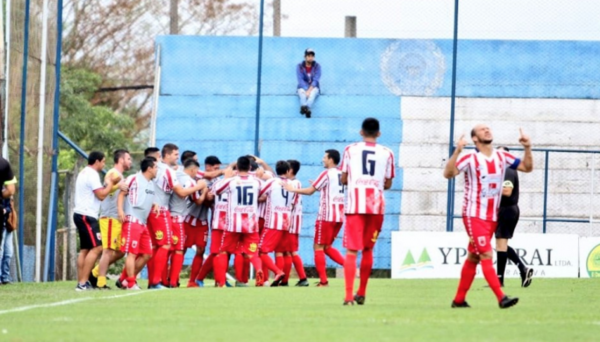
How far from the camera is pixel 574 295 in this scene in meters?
16.0

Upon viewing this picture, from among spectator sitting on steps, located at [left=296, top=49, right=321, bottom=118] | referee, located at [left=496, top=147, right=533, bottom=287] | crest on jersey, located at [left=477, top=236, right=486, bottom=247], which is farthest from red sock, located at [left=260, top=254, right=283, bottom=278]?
spectator sitting on steps, located at [left=296, top=49, right=321, bottom=118]

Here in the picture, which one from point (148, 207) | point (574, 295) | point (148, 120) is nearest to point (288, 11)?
point (148, 207)

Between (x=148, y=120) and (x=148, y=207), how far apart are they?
26.6 metres

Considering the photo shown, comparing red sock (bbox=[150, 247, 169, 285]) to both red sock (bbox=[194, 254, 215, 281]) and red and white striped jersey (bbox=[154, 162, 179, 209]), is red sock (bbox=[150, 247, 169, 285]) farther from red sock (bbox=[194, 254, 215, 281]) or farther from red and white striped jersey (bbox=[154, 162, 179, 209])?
red sock (bbox=[194, 254, 215, 281])

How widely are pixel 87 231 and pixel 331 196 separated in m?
4.09

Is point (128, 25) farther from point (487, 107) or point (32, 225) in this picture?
point (32, 225)

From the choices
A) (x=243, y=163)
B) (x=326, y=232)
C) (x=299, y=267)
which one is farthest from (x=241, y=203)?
(x=299, y=267)

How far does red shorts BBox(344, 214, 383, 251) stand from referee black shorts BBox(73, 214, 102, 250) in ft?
18.3

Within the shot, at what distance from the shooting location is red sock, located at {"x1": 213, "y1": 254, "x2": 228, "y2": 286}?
20.0 meters

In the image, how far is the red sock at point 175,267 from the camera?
64.0 ft

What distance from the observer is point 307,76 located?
100 ft

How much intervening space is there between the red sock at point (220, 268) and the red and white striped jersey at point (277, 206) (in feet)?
4.71

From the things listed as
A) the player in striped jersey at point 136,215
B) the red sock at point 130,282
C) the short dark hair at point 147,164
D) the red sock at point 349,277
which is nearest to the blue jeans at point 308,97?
the player in striped jersey at point 136,215

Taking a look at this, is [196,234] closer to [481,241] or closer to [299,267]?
[299,267]
